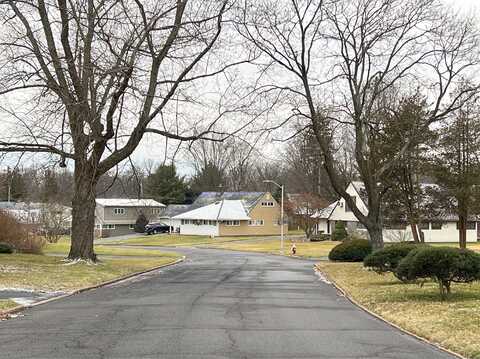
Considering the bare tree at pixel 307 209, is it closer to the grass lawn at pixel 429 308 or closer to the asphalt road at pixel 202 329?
the grass lawn at pixel 429 308

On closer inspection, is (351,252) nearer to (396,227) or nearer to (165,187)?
(396,227)

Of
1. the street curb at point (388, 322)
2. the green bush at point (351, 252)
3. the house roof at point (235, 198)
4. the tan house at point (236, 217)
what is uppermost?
the house roof at point (235, 198)

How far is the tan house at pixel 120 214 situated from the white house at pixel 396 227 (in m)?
29.7

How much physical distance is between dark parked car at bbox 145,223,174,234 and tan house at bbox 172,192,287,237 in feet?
13.8

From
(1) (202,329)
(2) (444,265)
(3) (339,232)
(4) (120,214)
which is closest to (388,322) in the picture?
(2) (444,265)

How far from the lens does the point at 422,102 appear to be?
4253 centimetres

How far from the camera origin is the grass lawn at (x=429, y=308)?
10.7 metres

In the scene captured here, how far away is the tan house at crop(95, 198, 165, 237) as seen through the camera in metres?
101

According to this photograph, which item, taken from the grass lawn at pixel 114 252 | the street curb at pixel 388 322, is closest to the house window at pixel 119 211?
the grass lawn at pixel 114 252

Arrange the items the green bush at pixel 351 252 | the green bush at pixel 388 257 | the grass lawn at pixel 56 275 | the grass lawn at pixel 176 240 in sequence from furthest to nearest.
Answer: the grass lawn at pixel 176 240, the green bush at pixel 351 252, the green bush at pixel 388 257, the grass lawn at pixel 56 275

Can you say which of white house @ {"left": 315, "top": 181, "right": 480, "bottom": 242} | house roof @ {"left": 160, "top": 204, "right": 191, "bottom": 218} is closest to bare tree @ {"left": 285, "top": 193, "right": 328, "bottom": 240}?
white house @ {"left": 315, "top": 181, "right": 480, "bottom": 242}

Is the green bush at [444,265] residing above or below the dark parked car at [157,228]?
below

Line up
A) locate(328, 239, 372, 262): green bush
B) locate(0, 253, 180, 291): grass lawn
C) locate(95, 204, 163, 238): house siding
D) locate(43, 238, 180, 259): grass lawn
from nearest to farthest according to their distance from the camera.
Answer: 1. locate(0, 253, 180, 291): grass lawn
2. locate(328, 239, 372, 262): green bush
3. locate(43, 238, 180, 259): grass lawn
4. locate(95, 204, 163, 238): house siding

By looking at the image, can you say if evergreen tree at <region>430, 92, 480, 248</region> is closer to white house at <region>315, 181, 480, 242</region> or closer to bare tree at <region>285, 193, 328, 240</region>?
white house at <region>315, 181, 480, 242</region>
